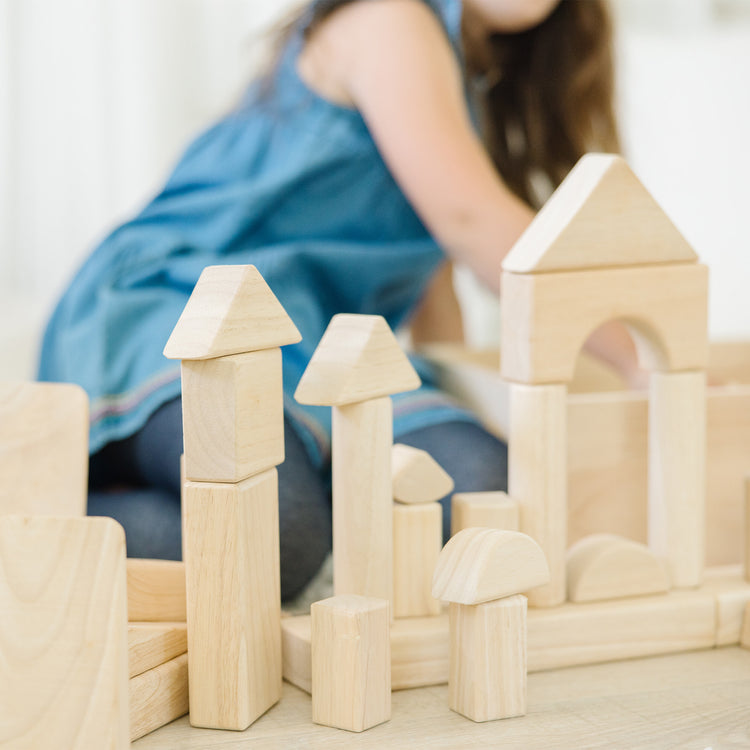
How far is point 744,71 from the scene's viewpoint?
1386 millimetres

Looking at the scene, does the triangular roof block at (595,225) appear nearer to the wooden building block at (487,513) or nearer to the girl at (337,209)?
the wooden building block at (487,513)

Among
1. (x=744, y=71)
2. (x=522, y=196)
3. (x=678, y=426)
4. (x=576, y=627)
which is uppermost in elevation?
(x=744, y=71)

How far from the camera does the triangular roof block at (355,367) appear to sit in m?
0.47

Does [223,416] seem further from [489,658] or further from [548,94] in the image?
[548,94]

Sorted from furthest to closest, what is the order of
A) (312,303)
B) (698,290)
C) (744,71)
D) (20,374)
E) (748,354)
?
(744,71), (20,374), (748,354), (312,303), (698,290)

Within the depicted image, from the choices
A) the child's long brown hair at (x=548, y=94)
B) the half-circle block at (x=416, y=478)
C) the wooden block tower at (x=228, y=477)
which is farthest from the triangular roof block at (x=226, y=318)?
the child's long brown hair at (x=548, y=94)

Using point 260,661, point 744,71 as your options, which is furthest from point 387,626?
point 744,71

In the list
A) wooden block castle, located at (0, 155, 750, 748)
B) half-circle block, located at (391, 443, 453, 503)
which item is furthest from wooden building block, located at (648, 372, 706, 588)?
half-circle block, located at (391, 443, 453, 503)

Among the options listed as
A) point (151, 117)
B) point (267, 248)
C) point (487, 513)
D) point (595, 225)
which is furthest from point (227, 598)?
point (151, 117)

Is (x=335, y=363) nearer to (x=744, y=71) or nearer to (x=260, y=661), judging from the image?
(x=260, y=661)

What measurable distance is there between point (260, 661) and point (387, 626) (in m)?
0.06

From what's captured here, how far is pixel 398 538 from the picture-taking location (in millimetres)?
515

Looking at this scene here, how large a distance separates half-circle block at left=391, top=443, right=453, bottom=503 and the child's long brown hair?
0.58 meters

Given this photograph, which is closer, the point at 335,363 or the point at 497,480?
the point at 335,363
